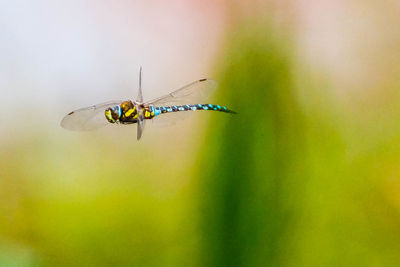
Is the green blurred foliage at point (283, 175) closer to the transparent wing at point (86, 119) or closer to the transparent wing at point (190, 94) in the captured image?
the transparent wing at point (190, 94)

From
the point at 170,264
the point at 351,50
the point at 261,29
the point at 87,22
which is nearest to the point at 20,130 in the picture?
the point at 87,22

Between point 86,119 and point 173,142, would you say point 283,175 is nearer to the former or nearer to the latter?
point 173,142

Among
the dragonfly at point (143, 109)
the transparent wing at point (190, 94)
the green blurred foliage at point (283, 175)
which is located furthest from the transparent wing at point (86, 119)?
the green blurred foliage at point (283, 175)

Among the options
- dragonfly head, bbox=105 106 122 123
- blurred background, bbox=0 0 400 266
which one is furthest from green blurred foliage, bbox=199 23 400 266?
dragonfly head, bbox=105 106 122 123

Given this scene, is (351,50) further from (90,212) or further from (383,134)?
(90,212)

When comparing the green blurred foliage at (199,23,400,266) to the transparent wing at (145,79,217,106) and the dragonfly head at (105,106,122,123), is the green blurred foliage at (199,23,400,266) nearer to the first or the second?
the transparent wing at (145,79,217,106)

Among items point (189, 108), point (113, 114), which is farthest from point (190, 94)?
point (113, 114)
